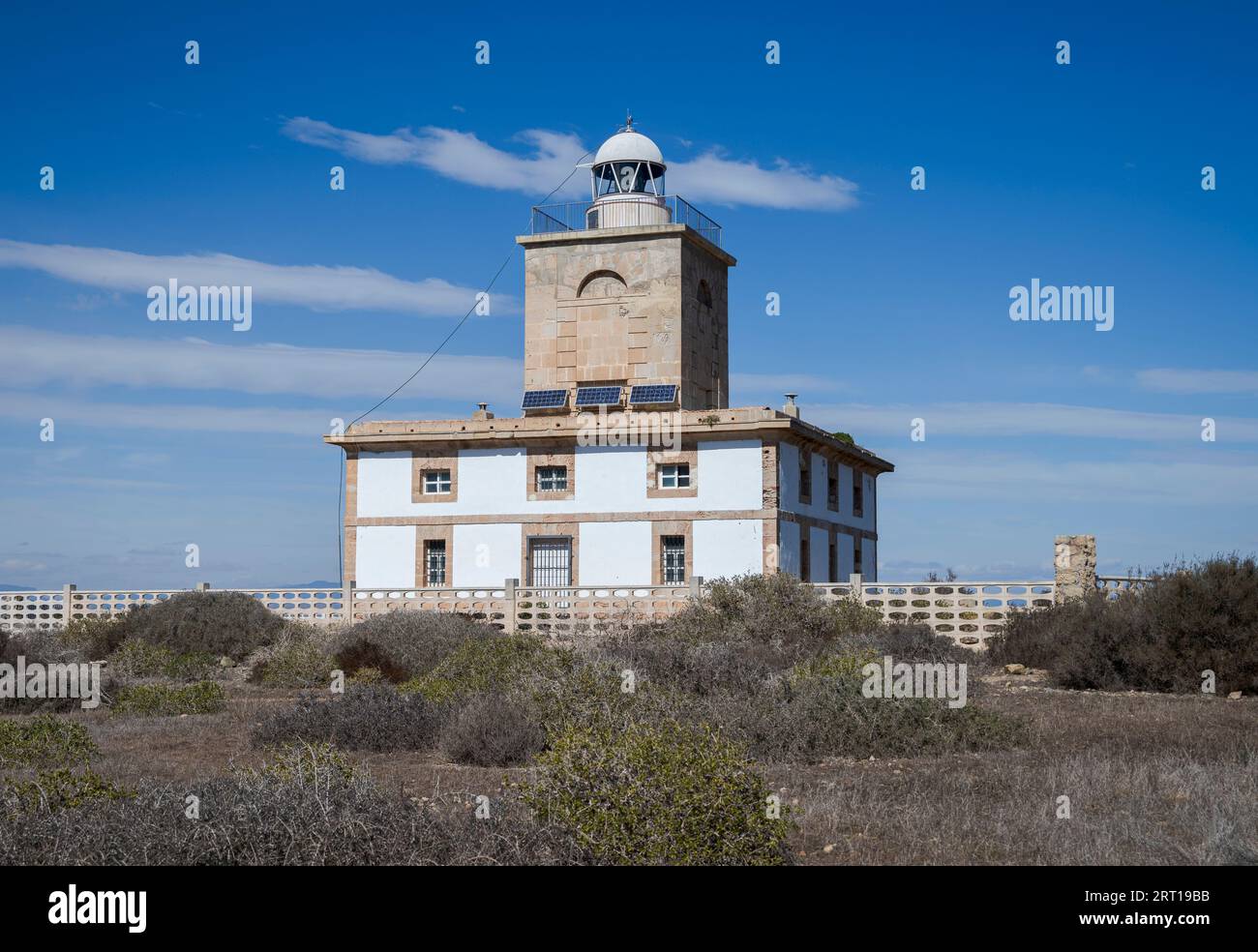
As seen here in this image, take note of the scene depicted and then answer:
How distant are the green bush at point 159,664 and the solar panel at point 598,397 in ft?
40.4

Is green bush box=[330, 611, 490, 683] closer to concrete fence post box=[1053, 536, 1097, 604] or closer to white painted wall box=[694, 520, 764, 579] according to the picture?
white painted wall box=[694, 520, 764, 579]

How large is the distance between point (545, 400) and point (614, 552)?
4909 millimetres

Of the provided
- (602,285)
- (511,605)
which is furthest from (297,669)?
(602,285)

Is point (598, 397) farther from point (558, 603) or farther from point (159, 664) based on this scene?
point (159, 664)

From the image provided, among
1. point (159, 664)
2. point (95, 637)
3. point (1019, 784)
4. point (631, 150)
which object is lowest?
point (159, 664)

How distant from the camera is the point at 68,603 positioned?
102 feet

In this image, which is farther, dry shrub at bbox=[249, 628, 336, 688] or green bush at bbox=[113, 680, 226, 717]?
dry shrub at bbox=[249, 628, 336, 688]

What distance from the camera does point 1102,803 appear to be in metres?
8.83

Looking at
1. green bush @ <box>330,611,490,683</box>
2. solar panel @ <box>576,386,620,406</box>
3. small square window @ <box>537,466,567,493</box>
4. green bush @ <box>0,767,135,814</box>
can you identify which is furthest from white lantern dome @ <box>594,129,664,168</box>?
green bush @ <box>0,767,135,814</box>

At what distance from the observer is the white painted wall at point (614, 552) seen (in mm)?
31344

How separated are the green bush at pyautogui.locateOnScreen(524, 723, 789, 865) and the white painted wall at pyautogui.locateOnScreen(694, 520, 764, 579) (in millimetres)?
23234

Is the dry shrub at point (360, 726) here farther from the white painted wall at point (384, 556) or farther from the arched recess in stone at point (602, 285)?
the arched recess in stone at point (602, 285)

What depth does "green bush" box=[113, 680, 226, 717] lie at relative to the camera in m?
16.9

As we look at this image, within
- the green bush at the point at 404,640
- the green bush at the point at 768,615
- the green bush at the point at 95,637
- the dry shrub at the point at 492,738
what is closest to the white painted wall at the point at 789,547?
the green bush at the point at 768,615
